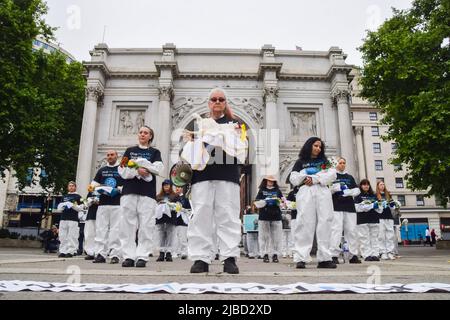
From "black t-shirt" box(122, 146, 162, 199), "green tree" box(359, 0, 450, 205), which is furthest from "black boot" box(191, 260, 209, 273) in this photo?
"green tree" box(359, 0, 450, 205)

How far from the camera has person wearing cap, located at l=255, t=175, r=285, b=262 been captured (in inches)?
428

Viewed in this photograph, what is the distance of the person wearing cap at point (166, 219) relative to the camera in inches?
450

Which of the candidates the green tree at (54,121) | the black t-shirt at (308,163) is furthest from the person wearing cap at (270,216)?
the green tree at (54,121)

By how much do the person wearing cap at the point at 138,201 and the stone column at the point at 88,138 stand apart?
21.7 m

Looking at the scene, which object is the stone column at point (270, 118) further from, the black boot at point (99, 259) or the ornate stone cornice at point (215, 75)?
the black boot at point (99, 259)

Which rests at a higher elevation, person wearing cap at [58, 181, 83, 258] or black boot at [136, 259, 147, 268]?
person wearing cap at [58, 181, 83, 258]

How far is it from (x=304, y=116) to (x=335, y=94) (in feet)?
10.3

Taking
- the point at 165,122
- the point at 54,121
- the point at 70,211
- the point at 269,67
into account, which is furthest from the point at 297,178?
the point at 269,67

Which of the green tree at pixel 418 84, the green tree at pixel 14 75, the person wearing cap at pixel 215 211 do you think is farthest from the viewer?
the green tree at pixel 14 75

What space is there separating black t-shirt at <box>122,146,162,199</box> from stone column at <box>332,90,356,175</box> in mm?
23740

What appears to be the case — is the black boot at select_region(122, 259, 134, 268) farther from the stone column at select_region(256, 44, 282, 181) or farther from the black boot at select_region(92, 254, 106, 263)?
the stone column at select_region(256, 44, 282, 181)

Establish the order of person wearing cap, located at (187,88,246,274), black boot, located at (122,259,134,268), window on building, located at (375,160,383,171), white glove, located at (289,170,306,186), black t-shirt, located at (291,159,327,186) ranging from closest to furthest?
person wearing cap, located at (187,88,246,274) → black boot, located at (122,259,134,268) → white glove, located at (289,170,306,186) → black t-shirt, located at (291,159,327,186) → window on building, located at (375,160,383,171)

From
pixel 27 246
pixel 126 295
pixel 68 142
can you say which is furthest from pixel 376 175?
pixel 126 295

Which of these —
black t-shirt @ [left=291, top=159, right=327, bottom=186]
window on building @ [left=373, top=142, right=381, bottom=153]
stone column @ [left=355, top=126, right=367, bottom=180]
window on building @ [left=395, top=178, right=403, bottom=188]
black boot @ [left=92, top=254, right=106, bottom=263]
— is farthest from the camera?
window on building @ [left=373, top=142, right=381, bottom=153]
